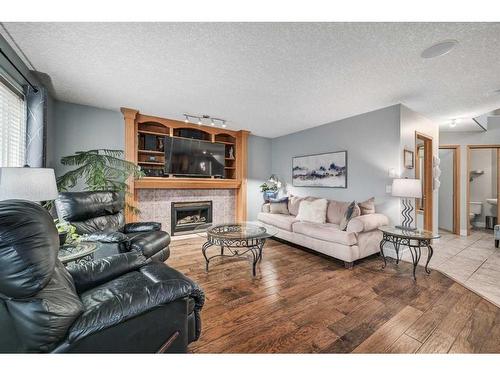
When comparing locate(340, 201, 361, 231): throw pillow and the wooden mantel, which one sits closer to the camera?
locate(340, 201, 361, 231): throw pillow

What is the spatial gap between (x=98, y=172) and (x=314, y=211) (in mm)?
3405

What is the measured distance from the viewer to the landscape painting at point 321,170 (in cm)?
393

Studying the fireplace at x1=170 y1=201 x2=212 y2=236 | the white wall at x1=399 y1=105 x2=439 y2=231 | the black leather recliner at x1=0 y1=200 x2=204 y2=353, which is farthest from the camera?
the fireplace at x1=170 y1=201 x2=212 y2=236

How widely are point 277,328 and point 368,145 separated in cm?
313

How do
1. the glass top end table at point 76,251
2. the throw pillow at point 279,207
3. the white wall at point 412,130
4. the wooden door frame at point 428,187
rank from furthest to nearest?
1. the throw pillow at point 279,207
2. the wooden door frame at point 428,187
3. the white wall at point 412,130
4. the glass top end table at point 76,251

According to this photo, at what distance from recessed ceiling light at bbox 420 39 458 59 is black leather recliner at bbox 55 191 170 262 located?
3.26m

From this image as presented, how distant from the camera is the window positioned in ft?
6.73

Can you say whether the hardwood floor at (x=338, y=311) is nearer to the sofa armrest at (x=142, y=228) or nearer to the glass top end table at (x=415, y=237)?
the glass top end table at (x=415, y=237)

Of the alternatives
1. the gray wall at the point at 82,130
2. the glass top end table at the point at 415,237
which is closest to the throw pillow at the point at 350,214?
the glass top end table at the point at 415,237

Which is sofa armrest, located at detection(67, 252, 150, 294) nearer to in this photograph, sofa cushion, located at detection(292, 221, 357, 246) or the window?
the window

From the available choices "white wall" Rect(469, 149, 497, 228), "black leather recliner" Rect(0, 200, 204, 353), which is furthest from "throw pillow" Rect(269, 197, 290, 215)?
"white wall" Rect(469, 149, 497, 228)

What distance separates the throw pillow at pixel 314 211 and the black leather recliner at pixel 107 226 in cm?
232
